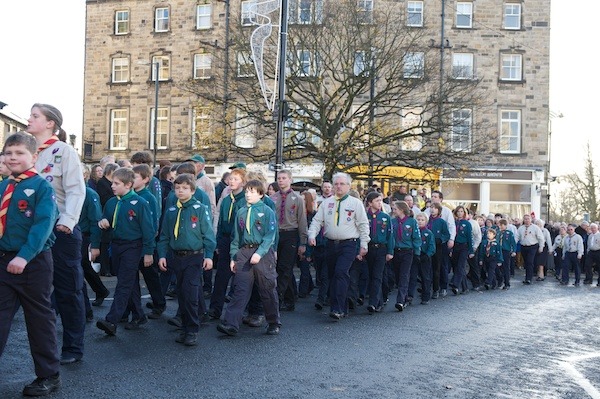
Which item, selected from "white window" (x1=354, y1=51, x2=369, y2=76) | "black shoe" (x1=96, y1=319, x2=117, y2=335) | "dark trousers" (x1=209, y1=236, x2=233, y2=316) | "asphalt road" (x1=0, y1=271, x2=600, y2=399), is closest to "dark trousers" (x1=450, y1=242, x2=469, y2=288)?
"asphalt road" (x1=0, y1=271, x2=600, y2=399)

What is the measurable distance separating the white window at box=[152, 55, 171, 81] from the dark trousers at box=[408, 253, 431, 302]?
31727 mm

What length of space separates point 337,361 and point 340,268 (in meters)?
3.30

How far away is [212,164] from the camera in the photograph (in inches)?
1656

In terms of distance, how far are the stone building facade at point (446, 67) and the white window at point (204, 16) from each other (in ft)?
0.19

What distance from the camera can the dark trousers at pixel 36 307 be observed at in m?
5.56

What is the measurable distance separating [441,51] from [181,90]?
48.4ft

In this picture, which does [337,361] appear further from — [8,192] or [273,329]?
[8,192]

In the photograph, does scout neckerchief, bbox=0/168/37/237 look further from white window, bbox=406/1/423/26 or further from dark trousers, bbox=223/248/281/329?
white window, bbox=406/1/423/26

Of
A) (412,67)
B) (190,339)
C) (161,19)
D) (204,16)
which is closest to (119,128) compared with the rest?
(161,19)

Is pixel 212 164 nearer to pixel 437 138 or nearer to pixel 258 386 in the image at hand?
pixel 437 138

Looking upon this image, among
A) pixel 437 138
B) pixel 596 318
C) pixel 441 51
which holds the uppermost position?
pixel 441 51

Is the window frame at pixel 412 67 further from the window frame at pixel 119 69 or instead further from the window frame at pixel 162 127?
the window frame at pixel 119 69

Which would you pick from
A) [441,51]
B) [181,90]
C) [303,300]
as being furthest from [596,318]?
[181,90]

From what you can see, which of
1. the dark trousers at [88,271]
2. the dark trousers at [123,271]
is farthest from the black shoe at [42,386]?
the dark trousers at [88,271]
